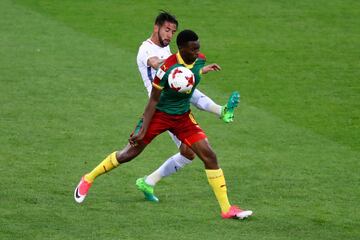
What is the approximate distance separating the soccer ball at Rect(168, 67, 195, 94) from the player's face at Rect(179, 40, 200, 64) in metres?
0.12

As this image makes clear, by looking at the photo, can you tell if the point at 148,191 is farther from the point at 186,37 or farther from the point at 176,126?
the point at 186,37

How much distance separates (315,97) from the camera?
55.9 feet

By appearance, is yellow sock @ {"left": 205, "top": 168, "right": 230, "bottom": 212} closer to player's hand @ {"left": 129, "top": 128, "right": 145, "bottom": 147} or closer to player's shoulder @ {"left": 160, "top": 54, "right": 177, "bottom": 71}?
player's hand @ {"left": 129, "top": 128, "right": 145, "bottom": 147}

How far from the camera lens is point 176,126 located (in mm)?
11031

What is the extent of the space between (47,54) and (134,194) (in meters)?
8.13

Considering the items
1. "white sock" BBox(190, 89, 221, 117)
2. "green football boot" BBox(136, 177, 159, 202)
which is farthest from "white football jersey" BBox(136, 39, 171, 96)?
"green football boot" BBox(136, 177, 159, 202)

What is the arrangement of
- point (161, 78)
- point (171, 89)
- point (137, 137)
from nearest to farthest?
point (161, 78) < point (171, 89) < point (137, 137)

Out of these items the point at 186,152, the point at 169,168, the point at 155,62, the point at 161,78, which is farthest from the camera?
the point at 169,168

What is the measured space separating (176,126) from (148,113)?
41cm

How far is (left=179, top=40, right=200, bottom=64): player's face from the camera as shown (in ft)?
34.3

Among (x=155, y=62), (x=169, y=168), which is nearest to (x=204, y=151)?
(x=169, y=168)

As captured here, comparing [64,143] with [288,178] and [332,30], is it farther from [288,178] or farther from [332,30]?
[332,30]

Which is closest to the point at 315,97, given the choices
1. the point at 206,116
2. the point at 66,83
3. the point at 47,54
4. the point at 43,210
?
the point at 206,116

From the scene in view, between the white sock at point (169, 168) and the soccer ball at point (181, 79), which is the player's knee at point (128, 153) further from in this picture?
the soccer ball at point (181, 79)
